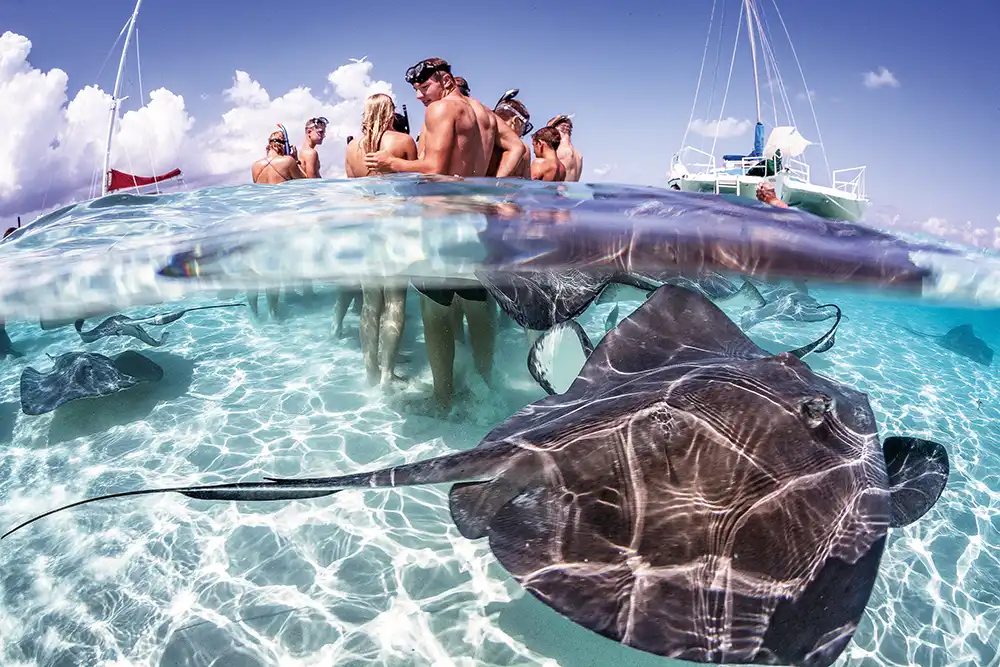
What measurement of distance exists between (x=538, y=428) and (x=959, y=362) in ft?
50.9

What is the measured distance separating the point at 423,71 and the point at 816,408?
5.37 meters

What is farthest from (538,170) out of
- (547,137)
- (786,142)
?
(786,142)

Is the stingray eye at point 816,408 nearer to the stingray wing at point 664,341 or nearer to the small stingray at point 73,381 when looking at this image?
the stingray wing at point 664,341

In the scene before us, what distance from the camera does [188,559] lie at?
3971 millimetres

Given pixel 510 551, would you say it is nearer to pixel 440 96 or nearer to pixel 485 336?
pixel 485 336

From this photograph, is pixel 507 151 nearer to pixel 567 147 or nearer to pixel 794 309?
pixel 567 147

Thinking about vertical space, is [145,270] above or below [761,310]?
above

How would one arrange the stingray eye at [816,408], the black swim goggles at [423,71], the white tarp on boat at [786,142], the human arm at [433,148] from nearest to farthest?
the stingray eye at [816,408] < the human arm at [433,148] < the black swim goggles at [423,71] < the white tarp on boat at [786,142]

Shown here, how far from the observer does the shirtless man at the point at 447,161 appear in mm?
5391

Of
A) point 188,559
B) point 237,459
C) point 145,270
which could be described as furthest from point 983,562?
point 145,270

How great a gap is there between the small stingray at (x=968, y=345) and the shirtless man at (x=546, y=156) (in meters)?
12.1

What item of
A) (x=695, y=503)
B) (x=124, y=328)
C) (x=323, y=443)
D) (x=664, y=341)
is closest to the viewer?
(x=695, y=503)

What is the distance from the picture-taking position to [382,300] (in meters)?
6.15

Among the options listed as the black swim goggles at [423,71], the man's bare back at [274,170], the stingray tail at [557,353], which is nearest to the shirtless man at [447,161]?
the black swim goggles at [423,71]
